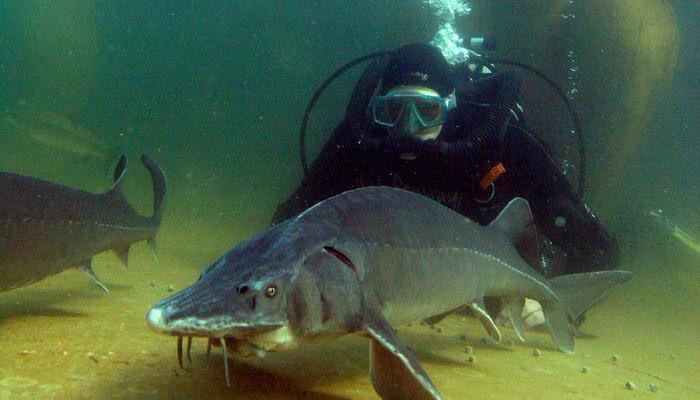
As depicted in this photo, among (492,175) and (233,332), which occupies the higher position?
(492,175)

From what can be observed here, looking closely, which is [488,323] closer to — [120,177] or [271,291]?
[271,291]

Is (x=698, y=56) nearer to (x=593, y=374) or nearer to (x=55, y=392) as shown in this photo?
(x=593, y=374)

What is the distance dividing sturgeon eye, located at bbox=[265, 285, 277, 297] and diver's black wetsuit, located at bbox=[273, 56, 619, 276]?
324 centimetres

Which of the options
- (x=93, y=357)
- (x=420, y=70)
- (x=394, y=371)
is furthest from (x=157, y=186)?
(x=394, y=371)

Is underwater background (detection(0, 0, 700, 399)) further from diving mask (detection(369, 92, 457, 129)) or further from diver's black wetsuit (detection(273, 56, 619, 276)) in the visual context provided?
diving mask (detection(369, 92, 457, 129))

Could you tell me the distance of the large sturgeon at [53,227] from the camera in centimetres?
323

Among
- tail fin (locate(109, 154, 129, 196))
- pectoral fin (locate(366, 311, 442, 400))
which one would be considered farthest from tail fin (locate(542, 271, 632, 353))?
tail fin (locate(109, 154, 129, 196))

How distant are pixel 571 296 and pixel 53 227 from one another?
166 inches

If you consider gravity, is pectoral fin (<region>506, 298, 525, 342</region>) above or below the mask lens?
below

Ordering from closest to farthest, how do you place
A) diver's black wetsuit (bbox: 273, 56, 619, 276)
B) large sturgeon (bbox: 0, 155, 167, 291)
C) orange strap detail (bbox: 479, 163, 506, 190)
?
large sturgeon (bbox: 0, 155, 167, 291), orange strap detail (bbox: 479, 163, 506, 190), diver's black wetsuit (bbox: 273, 56, 619, 276)

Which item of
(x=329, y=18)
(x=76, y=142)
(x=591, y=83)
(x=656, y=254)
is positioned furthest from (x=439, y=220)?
(x=329, y=18)

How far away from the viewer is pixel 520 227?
3.79 metres

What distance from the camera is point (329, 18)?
Answer: 52438mm

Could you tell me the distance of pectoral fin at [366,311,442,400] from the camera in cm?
182
